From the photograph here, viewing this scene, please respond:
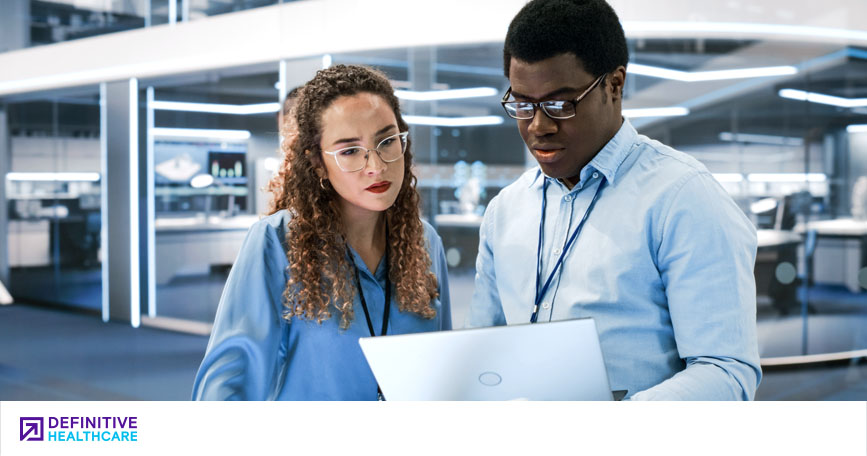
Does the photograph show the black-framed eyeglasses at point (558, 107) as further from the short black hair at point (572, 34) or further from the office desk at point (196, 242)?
the office desk at point (196, 242)

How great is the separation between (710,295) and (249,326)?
3.38 feet

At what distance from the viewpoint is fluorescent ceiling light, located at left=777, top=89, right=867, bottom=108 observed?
534 cm

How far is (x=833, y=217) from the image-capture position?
5457mm

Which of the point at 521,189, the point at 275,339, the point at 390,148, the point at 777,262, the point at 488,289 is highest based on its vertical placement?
the point at 390,148

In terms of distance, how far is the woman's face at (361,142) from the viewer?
166 centimetres

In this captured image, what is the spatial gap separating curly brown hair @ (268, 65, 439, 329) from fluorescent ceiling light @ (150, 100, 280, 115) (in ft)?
15.4

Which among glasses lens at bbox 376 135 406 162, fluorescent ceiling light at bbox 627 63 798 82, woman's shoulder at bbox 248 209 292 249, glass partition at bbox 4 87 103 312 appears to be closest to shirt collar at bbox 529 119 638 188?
glasses lens at bbox 376 135 406 162

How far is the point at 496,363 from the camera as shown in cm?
122

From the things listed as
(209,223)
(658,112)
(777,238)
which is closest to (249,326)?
(658,112)

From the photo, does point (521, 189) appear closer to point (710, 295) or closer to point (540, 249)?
point (540, 249)

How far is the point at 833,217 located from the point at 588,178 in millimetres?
4977
